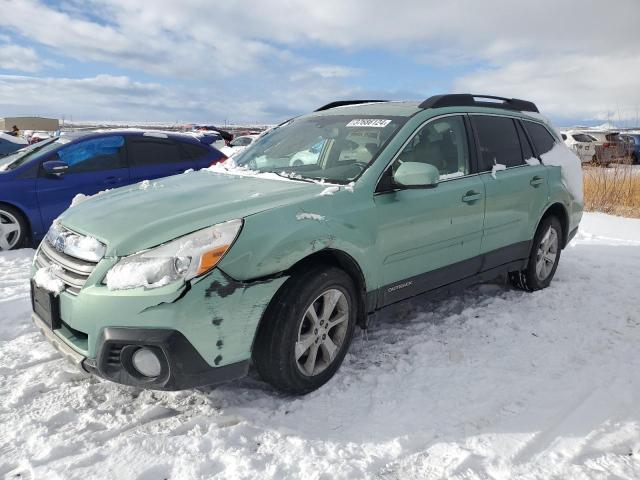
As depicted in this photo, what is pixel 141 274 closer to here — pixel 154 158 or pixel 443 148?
pixel 443 148

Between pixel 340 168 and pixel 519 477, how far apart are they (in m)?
2.03

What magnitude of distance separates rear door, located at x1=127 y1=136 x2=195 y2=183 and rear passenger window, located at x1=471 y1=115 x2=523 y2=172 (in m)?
4.32

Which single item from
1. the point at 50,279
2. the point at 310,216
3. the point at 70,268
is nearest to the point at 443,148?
the point at 310,216

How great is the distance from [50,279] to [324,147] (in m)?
1.98

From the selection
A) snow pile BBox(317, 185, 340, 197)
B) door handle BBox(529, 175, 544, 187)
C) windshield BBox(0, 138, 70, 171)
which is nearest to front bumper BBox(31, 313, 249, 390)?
snow pile BBox(317, 185, 340, 197)

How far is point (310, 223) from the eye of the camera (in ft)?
9.43

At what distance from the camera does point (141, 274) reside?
98.5 inches

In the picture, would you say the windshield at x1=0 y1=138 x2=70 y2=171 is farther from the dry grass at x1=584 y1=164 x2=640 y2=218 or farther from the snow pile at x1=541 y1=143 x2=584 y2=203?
the dry grass at x1=584 y1=164 x2=640 y2=218

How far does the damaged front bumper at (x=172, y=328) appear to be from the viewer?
2.44 metres

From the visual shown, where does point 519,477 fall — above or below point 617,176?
below

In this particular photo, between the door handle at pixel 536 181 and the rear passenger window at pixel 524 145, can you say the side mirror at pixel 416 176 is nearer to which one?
the door handle at pixel 536 181

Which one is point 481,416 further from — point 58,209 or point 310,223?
point 58,209

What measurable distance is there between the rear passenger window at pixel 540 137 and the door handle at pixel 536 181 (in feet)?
1.09

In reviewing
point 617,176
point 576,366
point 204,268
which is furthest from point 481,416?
point 617,176
